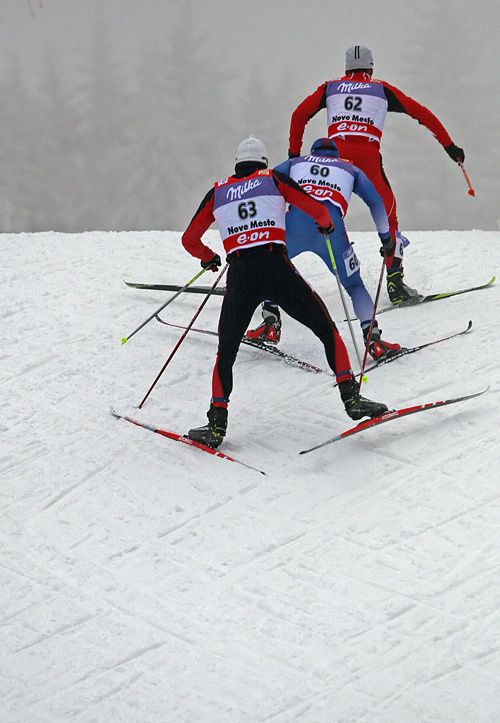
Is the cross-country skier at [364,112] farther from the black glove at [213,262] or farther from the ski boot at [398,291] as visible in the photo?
the black glove at [213,262]

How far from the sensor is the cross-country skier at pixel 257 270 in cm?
495

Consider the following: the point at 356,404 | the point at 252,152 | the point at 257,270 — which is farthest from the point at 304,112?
the point at 356,404

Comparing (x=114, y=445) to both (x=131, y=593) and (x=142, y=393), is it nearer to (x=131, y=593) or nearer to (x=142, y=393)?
(x=142, y=393)

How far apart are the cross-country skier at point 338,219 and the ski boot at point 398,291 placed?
1102 mm

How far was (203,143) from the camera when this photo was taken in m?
28.7

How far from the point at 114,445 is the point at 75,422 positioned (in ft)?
1.69

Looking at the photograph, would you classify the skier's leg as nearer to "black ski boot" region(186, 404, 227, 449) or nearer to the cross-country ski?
"black ski boot" region(186, 404, 227, 449)

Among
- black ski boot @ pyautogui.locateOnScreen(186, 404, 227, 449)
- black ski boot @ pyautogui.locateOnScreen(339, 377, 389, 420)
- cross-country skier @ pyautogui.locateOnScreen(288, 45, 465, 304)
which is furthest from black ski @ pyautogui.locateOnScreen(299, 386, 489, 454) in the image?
cross-country skier @ pyautogui.locateOnScreen(288, 45, 465, 304)

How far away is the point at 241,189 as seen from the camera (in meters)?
5.00

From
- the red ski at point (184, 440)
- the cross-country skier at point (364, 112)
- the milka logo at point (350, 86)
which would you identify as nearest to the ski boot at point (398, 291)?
the cross-country skier at point (364, 112)

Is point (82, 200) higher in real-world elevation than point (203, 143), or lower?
lower

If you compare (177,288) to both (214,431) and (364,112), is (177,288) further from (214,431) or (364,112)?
(214,431)

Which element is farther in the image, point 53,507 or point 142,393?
point 142,393

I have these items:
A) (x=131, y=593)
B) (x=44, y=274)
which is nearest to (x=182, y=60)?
(x=44, y=274)
